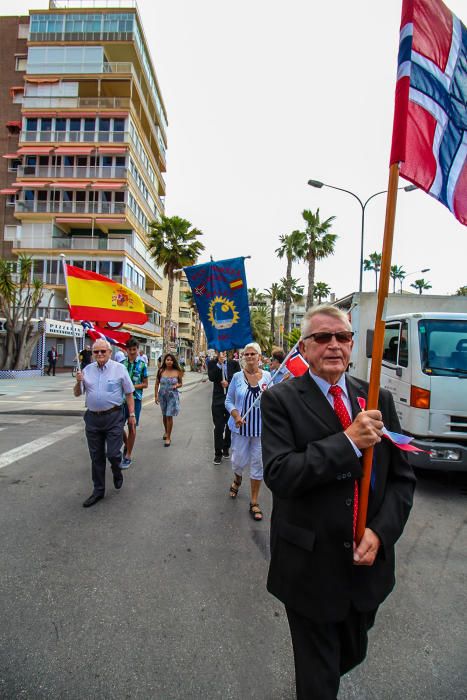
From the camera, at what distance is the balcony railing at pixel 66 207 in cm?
3400

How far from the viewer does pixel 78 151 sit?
34375 mm

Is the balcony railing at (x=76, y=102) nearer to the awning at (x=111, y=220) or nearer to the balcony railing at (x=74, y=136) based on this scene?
the balcony railing at (x=74, y=136)

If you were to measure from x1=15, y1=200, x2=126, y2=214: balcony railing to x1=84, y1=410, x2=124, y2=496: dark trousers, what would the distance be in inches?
1292

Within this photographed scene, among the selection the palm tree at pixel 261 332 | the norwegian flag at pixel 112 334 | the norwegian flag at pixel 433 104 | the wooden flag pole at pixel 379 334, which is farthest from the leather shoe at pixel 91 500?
the palm tree at pixel 261 332

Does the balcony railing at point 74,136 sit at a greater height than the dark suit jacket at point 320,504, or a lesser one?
greater

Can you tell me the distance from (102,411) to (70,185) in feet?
116

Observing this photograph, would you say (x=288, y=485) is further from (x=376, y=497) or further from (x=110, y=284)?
(x=110, y=284)

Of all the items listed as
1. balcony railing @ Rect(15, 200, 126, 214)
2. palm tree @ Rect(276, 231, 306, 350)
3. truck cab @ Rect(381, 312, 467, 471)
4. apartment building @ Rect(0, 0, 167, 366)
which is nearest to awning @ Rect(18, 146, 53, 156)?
apartment building @ Rect(0, 0, 167, 366)

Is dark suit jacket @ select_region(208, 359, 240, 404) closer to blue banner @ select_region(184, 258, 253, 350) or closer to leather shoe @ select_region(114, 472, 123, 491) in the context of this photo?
blue banner @ select_region(184, 258, 253, 350)

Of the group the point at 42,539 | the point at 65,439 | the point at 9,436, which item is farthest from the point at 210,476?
the point at 9,436

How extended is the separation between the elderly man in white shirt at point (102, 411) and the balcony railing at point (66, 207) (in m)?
32.5

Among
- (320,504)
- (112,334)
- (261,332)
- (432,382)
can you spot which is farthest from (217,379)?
(261,332)

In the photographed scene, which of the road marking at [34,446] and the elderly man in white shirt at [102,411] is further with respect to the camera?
the road marking at [34,446]

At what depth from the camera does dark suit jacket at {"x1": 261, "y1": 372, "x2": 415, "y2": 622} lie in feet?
5.11
